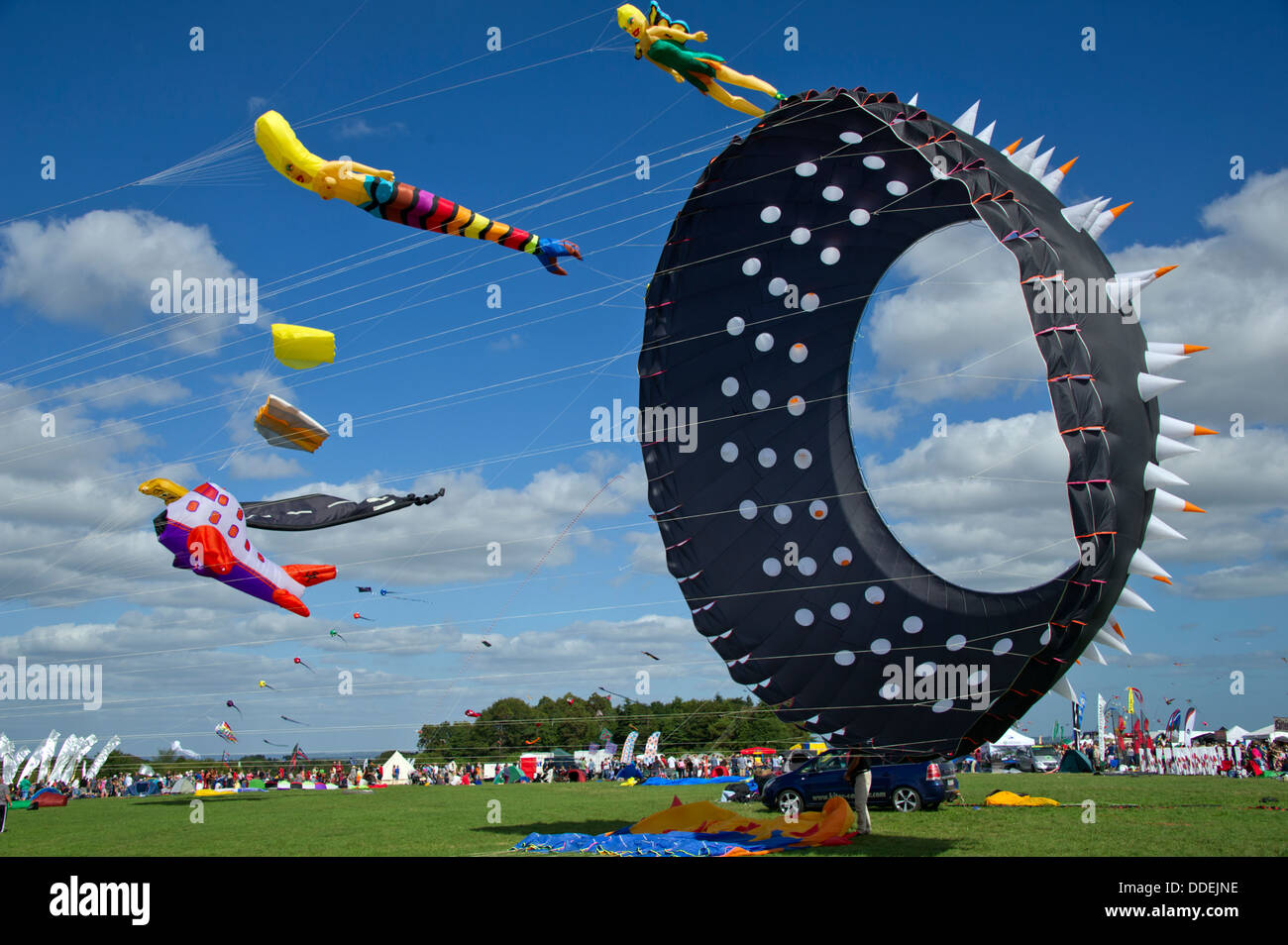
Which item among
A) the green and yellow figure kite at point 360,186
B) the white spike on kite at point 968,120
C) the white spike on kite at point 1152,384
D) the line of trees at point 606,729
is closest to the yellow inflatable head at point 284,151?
the green and yellow figure kite at point 360,186

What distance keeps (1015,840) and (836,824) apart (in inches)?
90.2

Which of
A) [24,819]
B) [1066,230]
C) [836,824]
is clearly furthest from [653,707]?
[1066,230]

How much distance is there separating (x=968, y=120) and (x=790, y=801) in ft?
39.1

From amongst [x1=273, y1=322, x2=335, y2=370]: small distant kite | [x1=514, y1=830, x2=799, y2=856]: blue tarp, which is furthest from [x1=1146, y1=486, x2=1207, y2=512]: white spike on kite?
[x1=273, y1=322, x2=335, y2=370]: small distant kite

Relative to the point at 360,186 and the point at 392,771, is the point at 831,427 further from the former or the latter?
the point at 392,771

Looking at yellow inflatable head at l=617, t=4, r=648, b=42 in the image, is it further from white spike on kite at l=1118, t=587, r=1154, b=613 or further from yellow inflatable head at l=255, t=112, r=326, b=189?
white spike on kite at l=1118, t=587, r=1154, b=613

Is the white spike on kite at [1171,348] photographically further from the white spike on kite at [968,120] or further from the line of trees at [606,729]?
the line of trees at [606,729]

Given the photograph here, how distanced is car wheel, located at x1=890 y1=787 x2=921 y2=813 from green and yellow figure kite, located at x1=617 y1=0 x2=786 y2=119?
12189 mm

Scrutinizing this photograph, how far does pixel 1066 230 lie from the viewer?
10.0m

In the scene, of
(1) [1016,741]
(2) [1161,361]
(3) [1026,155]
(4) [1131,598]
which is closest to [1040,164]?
(3) [1026,155]

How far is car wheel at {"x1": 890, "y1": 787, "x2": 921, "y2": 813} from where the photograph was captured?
1770cm

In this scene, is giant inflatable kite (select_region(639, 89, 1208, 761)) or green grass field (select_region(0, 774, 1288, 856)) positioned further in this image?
green grass field (select_region(0, 774, 1288, 856))
